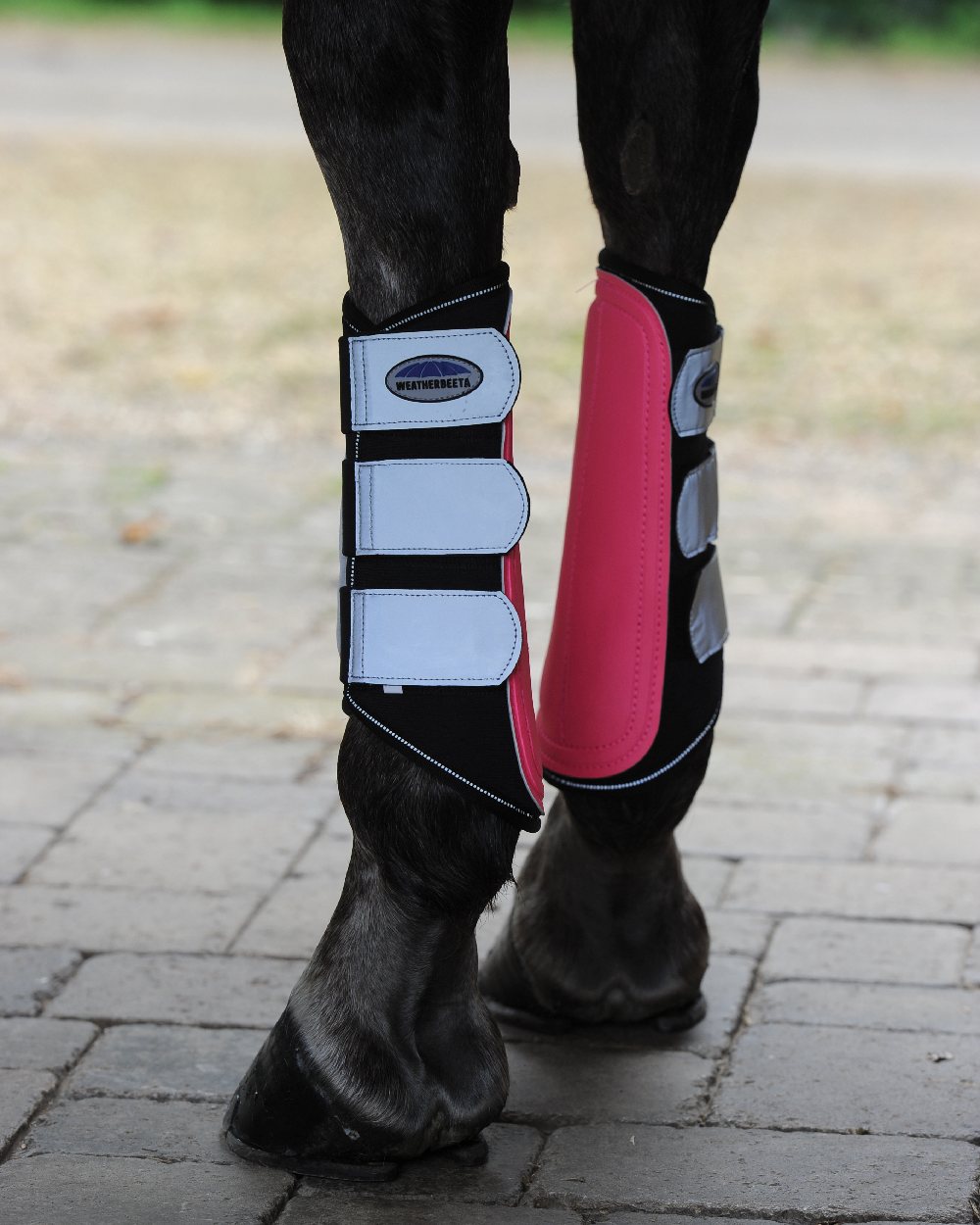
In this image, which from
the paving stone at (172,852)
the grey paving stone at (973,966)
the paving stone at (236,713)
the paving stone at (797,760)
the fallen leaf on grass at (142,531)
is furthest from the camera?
the fallen leaf on grass at (142,531)

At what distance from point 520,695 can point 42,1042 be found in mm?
753

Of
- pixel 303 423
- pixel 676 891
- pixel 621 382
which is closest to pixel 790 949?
pixel 676 891

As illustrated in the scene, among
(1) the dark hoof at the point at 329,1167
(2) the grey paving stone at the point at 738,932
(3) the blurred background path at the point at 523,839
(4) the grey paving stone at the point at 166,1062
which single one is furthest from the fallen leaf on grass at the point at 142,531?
(1) the dark hoof at the point at 329,1167

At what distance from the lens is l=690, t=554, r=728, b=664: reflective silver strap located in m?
2.05

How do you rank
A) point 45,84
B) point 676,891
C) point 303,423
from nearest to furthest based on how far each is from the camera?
point 676,891, point 303,423, point 45,84

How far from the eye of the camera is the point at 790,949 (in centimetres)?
244

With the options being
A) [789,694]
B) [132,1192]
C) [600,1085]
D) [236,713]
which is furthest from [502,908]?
[789,694]

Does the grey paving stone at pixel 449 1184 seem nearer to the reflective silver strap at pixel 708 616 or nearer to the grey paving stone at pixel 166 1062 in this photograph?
the grey paving stone at pixel 166 1062

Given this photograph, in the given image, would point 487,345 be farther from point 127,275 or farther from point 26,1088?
point 127,275

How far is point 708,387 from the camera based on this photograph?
204 centimetres

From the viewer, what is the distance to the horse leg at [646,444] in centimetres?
197

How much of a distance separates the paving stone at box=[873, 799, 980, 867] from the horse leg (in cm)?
76

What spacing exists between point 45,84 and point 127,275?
6.83 metres

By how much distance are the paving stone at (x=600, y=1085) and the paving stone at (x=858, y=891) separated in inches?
19.6
